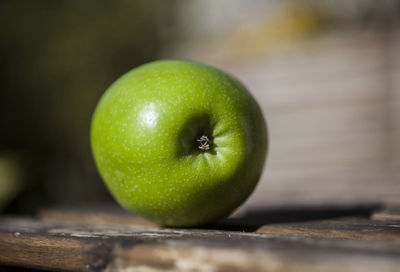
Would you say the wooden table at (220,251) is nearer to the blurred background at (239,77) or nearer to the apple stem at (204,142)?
the apple stem at (204,142)

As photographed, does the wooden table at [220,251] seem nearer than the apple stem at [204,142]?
Yes

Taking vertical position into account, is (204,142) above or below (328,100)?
below

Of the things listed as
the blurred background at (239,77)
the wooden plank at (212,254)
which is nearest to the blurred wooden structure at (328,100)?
the blurred background at (239,77)

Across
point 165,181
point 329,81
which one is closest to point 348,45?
point 329,81

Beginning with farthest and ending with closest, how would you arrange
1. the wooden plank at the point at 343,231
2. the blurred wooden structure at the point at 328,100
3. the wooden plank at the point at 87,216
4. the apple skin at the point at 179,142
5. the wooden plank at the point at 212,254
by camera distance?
the blurred wooden structure at the point at 328,100 < the wooden plank at the point at 87,216 < the apple skin at the point at 179,142 < the wooden plank at the point at 343,231 < the wooden plank at the point at 212,254

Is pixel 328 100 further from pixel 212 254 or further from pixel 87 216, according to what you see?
pixel 212 254

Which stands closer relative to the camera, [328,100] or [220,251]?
[220,251]

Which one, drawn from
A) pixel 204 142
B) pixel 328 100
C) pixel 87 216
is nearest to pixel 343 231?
pixel 204 142
